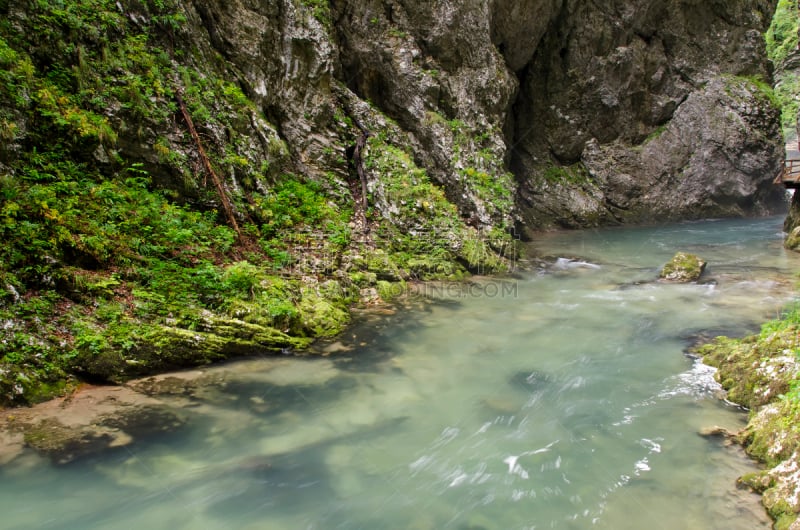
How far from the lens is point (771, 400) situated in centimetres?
496

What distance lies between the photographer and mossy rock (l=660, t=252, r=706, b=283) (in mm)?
11328

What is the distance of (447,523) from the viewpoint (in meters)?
3.88

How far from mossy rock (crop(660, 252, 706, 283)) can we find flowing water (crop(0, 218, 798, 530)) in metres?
2.68

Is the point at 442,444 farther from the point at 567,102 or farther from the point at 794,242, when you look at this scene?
the point at 567,102

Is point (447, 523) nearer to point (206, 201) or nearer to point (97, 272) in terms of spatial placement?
point (97, 272)

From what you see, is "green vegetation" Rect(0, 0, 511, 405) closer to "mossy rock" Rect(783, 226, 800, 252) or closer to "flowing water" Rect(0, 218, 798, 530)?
"flowing water" Rect(0, 218, 798, 530)

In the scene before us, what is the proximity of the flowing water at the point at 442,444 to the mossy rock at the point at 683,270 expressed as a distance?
106 inches

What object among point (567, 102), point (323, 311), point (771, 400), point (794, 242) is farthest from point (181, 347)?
point (567, 102)

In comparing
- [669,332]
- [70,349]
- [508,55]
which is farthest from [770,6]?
[70,349]

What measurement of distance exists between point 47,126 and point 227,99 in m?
4.26

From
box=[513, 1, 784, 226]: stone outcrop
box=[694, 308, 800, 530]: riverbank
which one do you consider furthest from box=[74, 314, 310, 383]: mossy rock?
box=[513, 1, 784, 226]: stone outcrop

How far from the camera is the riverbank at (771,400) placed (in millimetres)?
3697

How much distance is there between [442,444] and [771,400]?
12.0 ft

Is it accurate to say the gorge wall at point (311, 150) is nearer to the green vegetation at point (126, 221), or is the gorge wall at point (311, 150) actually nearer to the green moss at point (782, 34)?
the green vegetation at point (126, 221)
